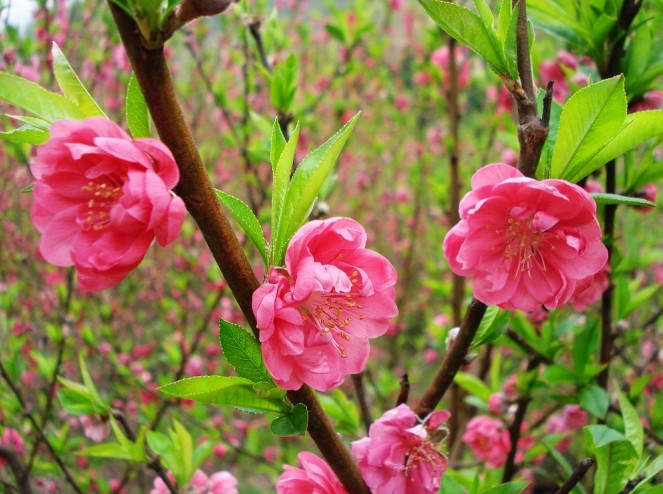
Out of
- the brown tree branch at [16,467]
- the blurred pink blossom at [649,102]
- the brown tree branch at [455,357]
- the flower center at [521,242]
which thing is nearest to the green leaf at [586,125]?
the flower center at [521,242]

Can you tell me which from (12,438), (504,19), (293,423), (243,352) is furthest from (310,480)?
(12,438)

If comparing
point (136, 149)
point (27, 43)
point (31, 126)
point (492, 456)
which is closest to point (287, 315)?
point (136, 149)

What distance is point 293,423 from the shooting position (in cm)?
79

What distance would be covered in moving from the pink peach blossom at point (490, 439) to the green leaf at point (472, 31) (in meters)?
1.30

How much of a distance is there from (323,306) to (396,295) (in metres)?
1.94

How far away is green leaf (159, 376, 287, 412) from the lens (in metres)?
0.75

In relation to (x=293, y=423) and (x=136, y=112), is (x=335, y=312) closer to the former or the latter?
(x=293, y=423)

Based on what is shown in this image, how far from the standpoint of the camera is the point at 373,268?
0.85 meters

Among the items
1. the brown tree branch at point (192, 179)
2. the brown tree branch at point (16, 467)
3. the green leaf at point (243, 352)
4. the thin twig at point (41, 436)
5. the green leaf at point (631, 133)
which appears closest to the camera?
the brown tree branch at point (192, 179)

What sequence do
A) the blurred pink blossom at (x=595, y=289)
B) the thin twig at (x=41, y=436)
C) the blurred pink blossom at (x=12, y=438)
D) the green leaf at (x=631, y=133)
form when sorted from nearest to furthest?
the green leaf at (x=631, y=133)
the blurred pink blossom at (x=595, y=289)
the thin twig at (x=41, y=436)
the blurred pink blossom at (x=12, y=438)

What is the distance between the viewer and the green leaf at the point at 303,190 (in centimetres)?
80

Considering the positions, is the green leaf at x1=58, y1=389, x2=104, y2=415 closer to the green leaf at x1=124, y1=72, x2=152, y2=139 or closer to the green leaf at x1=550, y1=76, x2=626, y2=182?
the green leaf at x1=124, y1=72, x2=152, y2=139

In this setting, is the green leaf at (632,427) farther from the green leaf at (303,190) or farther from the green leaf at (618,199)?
the green leaf at (303,190)

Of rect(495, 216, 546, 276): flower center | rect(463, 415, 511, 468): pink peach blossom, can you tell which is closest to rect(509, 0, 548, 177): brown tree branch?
rect(495, 216, 546, 276): flower center
